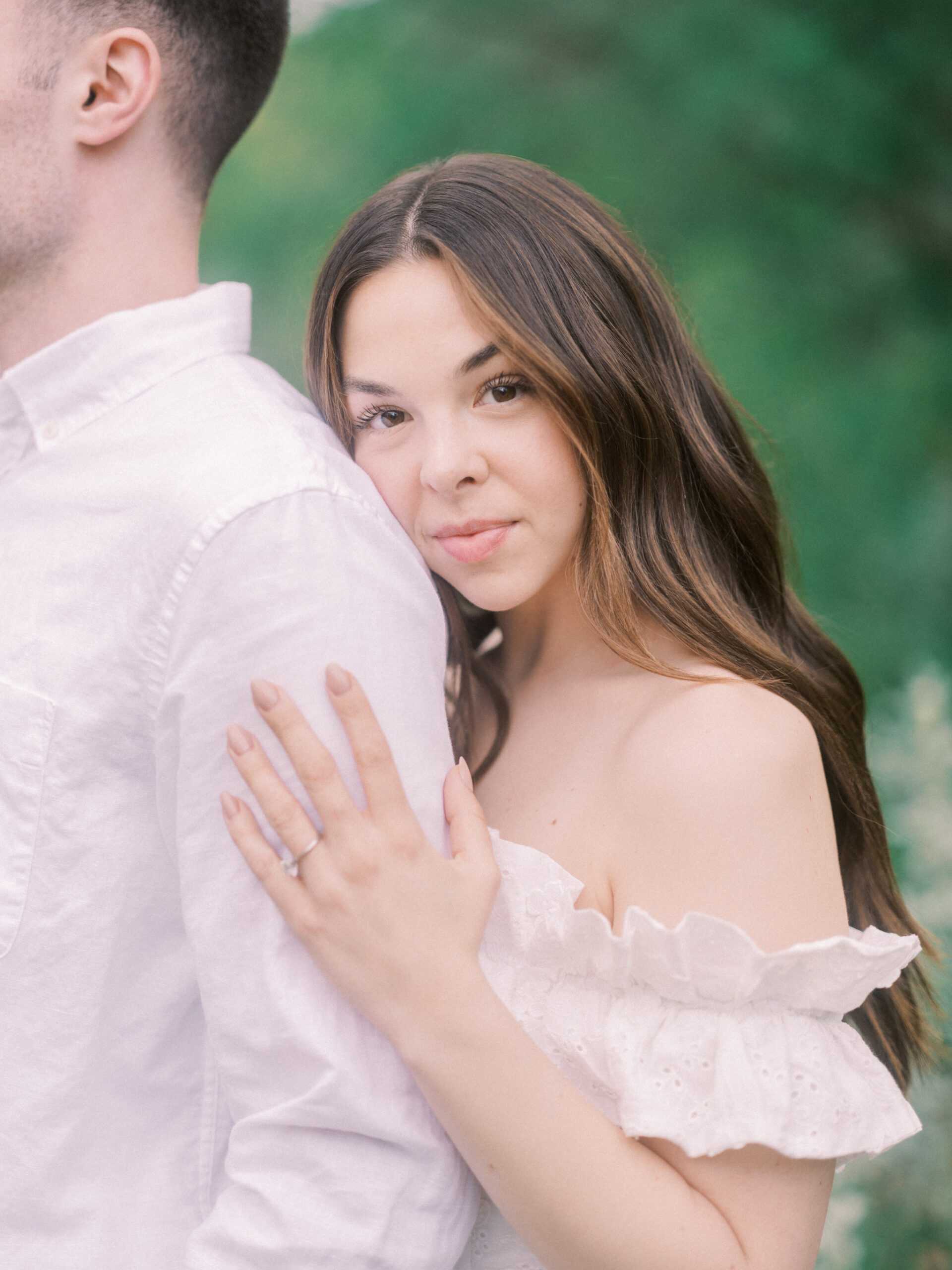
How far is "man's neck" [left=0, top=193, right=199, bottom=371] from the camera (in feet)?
3.75

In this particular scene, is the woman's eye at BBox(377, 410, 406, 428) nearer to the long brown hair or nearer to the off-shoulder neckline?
the long brown hair

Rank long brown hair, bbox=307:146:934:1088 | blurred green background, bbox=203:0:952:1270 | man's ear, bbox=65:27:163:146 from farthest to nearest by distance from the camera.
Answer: blurred green background, bbox=203:0:952:1270
long brown hair, bbox=307:146:934:1088
man's ear, bbox=65:27:163:146

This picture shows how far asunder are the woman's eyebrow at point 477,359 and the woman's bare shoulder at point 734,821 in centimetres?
43

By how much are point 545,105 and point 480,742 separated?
1.76 metres

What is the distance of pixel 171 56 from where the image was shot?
1.18 m

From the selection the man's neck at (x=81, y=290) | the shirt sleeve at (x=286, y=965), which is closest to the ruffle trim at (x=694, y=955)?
the shirt sleeve at (x=286, y=965)

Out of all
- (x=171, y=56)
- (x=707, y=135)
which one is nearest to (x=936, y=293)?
(x=707, y=135)

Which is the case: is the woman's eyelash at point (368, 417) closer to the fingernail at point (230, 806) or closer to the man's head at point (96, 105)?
the man's head at point (96, 105)

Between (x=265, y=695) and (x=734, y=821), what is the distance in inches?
18.5

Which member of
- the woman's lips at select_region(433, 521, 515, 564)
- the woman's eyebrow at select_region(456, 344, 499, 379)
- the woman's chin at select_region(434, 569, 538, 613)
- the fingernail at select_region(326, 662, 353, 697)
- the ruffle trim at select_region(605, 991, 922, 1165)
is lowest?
the ruffle trim at select_region(605, 991, 922, 1165)

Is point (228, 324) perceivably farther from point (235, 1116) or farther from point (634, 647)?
point (235, 1116)

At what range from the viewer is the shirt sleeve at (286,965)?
0.88m

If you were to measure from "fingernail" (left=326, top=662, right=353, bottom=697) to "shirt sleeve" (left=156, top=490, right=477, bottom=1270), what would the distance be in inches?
0.5

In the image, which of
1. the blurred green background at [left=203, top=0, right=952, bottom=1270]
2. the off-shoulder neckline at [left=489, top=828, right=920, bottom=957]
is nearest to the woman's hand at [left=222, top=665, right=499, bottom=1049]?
the off-shoulder neckline at [left=489, top=828, right=920, bottom=957]
